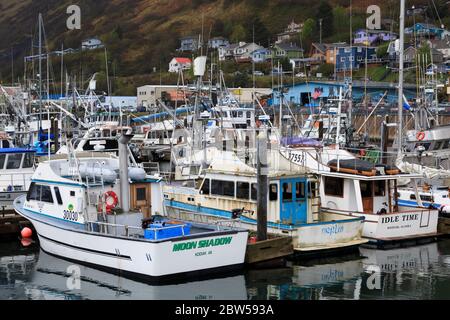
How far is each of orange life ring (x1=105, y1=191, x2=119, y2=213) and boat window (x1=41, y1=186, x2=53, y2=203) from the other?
2.59 metres

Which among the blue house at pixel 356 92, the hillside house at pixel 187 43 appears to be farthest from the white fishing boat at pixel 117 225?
the hillside house at pixel 187 43

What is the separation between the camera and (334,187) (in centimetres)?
2619

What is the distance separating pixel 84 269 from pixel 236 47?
131035mm

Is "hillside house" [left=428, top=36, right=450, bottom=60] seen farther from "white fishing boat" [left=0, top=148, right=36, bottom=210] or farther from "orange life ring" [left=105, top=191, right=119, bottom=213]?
"orange life ring" [left=105, top=191, right=119, bottom=213]

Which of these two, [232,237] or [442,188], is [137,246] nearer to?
[232,237]

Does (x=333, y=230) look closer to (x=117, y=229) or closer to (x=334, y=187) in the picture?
(x=334, y=187)

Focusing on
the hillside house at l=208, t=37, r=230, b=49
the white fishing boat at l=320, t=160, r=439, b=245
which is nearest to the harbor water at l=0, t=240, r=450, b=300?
the white fishing boat at l=320, t=160, r=439, b=245

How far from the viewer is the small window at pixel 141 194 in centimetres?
2306

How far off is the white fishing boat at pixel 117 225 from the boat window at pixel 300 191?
3942 mm

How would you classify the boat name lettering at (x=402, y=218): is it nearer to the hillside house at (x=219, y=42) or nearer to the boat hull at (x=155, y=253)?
the boat hull at (x=155, y=253)

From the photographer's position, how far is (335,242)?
2341 centimetres

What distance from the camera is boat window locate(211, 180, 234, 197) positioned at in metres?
25.3

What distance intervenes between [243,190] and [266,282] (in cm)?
513
